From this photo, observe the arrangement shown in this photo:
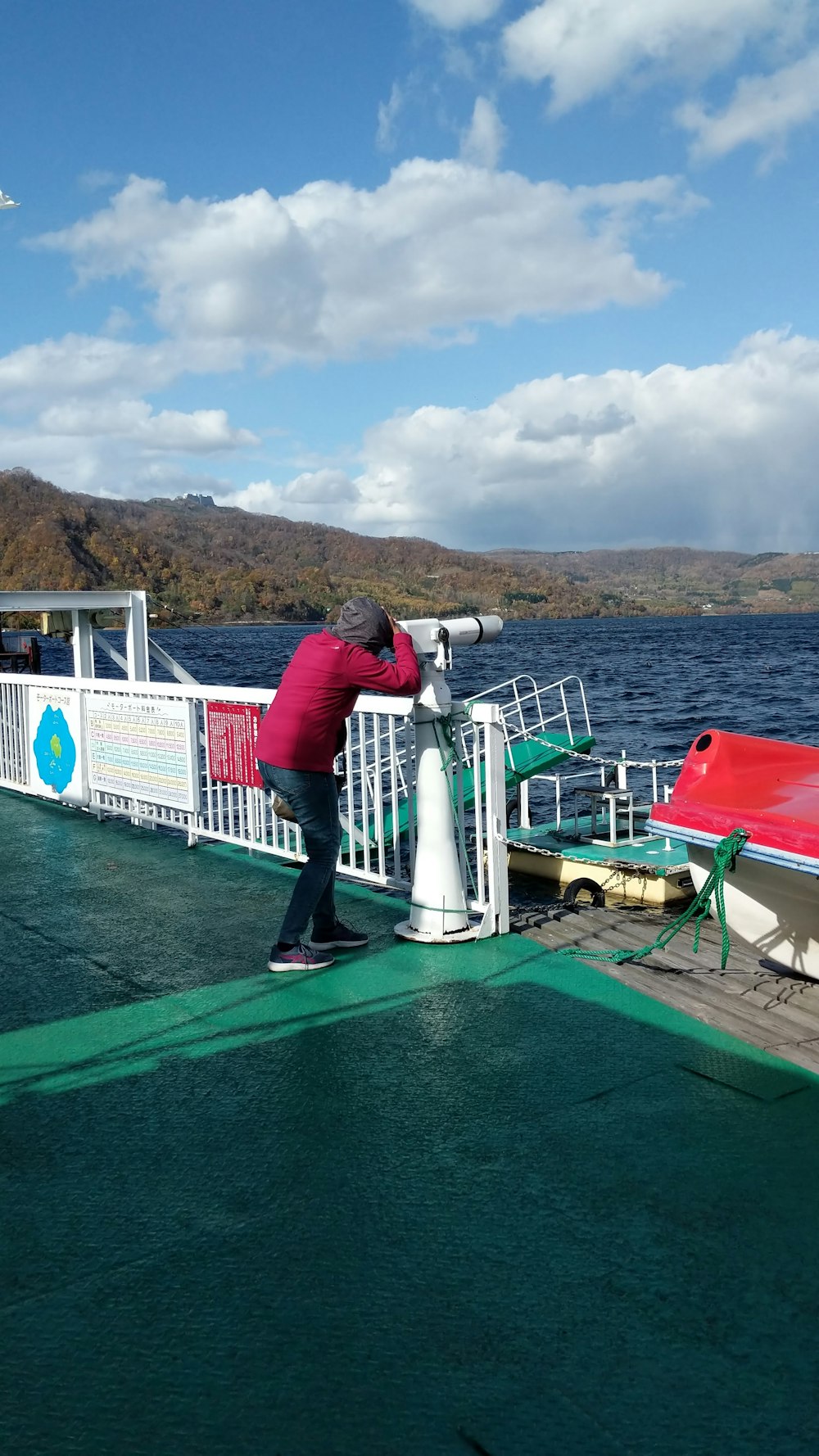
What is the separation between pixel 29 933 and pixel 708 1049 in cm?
359

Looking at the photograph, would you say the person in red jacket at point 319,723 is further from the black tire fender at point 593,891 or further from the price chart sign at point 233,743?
the black tire fender at point 593,891

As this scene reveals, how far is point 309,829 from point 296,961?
64cm

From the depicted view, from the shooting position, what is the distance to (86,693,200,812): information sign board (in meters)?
7.80

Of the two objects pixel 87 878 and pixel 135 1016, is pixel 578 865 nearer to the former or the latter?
pixel 87 878

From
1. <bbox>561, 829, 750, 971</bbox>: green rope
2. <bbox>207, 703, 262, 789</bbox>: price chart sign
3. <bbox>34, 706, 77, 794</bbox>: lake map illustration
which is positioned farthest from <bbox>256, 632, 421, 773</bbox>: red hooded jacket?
<bbox>34, 706, 77, 794</bbox>: lake map illustration

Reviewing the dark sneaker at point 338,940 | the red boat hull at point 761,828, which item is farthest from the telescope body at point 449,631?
the dark sneaker at point 338,940

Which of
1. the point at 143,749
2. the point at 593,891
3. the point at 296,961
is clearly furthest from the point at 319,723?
the point at 593,891

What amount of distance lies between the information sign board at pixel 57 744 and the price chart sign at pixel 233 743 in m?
2.42

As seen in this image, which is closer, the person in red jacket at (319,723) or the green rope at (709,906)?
the green rope at (709,906)

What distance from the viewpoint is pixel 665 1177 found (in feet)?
9.96

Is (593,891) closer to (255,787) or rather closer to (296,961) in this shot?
(255,787)

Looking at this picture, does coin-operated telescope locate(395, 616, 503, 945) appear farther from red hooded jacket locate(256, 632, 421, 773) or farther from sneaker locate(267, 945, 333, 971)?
sneaker locate(267, 945, 333, 971)

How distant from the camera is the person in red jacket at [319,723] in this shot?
183 inches

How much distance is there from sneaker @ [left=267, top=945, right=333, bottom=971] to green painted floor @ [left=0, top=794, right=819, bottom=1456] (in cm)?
11
